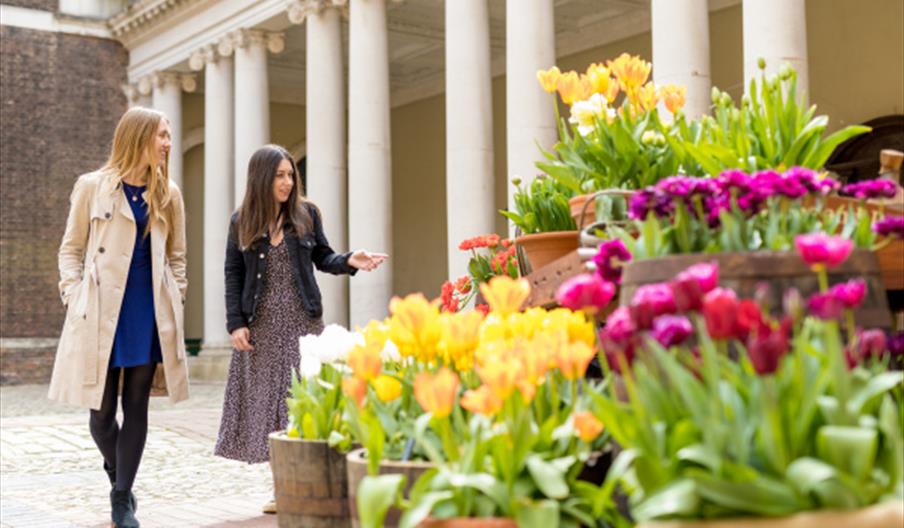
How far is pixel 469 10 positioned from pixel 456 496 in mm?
14581

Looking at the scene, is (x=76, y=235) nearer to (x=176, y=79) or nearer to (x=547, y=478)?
A: (x=547, y=478)

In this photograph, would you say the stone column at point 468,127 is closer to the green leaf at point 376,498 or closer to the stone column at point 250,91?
the stone column at point 250,91

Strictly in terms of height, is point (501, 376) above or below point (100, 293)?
below

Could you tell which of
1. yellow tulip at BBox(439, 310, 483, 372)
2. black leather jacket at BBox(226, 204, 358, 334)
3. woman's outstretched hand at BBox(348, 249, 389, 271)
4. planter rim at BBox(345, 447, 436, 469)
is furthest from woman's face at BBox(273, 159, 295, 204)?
planter rim at BBox(345, 447, 436, 469)

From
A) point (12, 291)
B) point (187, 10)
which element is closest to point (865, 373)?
point (187, 10)

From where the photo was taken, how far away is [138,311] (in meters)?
5.20

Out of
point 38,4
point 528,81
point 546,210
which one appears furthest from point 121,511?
point 38,4

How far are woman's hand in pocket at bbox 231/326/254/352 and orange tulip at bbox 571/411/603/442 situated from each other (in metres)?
3.99

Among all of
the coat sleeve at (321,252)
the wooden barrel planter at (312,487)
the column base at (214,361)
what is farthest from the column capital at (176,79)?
the wooden barrel planter at (312,487)

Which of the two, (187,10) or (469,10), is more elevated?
(187,10)

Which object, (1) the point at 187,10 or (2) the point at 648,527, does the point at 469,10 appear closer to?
(1) the point at 187,10

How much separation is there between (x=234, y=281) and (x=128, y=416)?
1.06 m

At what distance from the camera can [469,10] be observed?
16.0 m

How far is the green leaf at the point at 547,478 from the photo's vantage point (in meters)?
1.97
